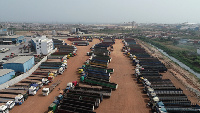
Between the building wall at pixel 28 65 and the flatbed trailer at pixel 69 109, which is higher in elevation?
the building wall at pixel 28 65

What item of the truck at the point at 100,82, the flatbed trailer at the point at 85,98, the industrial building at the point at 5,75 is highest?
the industrial building at the point at 5,75

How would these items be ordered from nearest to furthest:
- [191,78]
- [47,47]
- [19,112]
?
[19,112]
[191,78]
[47,47]

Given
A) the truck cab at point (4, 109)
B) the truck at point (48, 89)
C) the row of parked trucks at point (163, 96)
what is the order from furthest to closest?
the truck at point (48, 89), the row of parked trucks at point (163, 96), the truck cab at point (4, 109)

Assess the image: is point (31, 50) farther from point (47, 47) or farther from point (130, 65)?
point (130, 65)

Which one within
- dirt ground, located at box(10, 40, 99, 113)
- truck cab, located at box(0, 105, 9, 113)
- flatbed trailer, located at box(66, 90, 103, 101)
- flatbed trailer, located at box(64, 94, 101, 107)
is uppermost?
flatbed trailer, located at box(66, 90, 103, 101)

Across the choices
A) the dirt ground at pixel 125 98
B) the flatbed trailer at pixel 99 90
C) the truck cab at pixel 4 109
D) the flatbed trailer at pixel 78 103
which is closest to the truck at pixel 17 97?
the truck cab at pixel 4 109

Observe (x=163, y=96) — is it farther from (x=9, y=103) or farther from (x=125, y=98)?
(x=9, y=103)

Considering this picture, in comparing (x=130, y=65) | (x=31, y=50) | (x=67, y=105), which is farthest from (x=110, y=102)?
(x=31, y=50)

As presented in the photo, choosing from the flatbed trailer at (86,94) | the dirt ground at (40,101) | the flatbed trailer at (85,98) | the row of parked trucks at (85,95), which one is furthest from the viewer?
the flatbed trailer at (86,94)

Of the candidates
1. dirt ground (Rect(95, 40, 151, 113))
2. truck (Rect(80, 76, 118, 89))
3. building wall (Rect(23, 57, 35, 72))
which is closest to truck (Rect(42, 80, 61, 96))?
truck (Rect(80, 76, 118, 89))

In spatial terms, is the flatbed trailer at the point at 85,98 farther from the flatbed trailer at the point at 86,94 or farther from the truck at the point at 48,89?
the truck at the point at 48,89

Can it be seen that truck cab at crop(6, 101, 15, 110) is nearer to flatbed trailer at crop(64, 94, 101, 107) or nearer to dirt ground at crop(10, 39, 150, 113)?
dirt ground at crop(10, 39, 150, 113)
